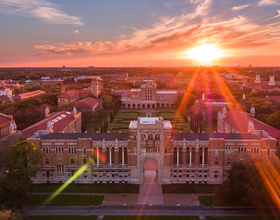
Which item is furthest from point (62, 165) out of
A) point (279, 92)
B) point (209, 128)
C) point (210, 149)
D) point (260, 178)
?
point (279, 92)

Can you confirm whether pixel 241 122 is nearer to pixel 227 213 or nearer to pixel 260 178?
pixel 260 178

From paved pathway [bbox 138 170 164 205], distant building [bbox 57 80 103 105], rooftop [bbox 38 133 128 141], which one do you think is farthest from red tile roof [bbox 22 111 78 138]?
distant building [bbox 57 80 103 105]

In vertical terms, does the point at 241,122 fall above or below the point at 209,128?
above

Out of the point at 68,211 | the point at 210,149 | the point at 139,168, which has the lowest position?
the point at 68,211

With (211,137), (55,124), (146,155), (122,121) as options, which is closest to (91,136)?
(146,155)

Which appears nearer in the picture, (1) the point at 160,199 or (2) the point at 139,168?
(1) the point at 160,199

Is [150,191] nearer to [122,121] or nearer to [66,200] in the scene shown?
[66,200]

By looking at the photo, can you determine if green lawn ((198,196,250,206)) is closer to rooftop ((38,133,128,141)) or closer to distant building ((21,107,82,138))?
rooftop ((38,133,128,141))

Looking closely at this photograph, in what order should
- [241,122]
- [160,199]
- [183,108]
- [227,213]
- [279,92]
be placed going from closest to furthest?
[227,213] → [160,199] → [241,122] → [183,108] → [279,92]
